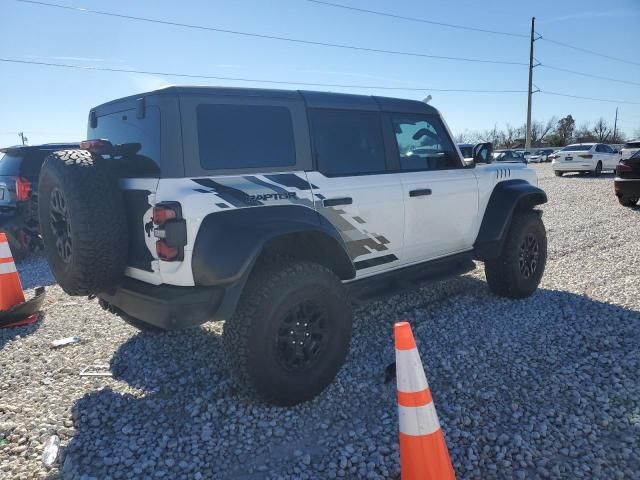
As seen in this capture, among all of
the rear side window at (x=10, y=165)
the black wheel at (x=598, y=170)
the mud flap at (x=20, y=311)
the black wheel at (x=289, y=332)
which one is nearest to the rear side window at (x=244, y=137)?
the black wheel at (x=289, y=332)

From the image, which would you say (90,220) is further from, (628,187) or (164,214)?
(628,187)

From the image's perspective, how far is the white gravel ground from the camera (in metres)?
2.40

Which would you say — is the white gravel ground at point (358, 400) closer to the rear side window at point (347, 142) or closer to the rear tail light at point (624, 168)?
the rear side window at point (347, 142)

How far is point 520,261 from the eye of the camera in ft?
15.5

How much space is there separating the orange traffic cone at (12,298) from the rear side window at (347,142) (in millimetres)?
3429

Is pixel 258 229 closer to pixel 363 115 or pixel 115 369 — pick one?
pixel 363 115

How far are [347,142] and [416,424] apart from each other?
2.22 m

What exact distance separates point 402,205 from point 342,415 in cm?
173

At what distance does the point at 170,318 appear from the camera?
8.43 feet

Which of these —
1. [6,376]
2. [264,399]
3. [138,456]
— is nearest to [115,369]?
[6,376]

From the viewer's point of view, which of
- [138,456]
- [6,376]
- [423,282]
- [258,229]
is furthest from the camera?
[423,282]

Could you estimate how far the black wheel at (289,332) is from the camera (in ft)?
8.93

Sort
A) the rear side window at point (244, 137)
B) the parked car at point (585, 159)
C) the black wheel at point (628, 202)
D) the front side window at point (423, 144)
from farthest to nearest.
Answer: the parked car at point (585, 159)
the black wheel at point (628, 202)
the front side window at point (423, 144)
the rear side window at point (244, 137)

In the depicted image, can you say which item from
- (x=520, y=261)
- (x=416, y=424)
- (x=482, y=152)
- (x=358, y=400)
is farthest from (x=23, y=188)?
(x=416, y=424)
